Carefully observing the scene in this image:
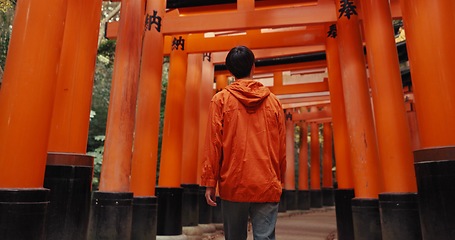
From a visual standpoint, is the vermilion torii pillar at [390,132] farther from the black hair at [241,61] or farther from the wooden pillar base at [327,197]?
the wooden pillar base at [327,197]

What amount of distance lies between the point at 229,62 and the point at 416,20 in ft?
7.11

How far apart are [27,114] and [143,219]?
3662 millimetres

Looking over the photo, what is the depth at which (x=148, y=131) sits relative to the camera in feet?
20.4

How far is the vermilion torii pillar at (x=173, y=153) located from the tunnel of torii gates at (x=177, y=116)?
2 cm

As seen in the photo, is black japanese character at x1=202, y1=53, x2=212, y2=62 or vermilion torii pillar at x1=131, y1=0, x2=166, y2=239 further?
black japanese character at x1=202, y1=53, x2=212, y2=62

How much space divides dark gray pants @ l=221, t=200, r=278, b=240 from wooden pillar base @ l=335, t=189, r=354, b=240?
4732mm

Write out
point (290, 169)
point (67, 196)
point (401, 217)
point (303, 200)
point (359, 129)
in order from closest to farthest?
point (67, 196), point (401, 217), point (359, 129), point (290, 169), point (303, 200)

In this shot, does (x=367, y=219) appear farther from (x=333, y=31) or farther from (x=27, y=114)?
(x=27, y=114)

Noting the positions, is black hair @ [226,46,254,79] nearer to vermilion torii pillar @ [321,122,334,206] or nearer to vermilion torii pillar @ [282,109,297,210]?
vermilion torii pillar @ [282,109,297,210]

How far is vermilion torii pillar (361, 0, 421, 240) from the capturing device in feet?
13.9

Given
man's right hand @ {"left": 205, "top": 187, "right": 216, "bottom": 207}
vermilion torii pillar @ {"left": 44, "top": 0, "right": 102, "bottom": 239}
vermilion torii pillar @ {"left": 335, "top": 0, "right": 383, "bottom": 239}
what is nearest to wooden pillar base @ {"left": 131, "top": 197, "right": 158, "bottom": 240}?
vermilion torii pillar @ {"left": 44, "top": 0, "right": 102, "bottom": 239}

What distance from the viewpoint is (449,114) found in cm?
322

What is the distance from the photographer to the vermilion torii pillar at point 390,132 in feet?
13.9

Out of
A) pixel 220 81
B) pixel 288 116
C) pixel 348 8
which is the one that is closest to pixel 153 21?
pixel 348 8
